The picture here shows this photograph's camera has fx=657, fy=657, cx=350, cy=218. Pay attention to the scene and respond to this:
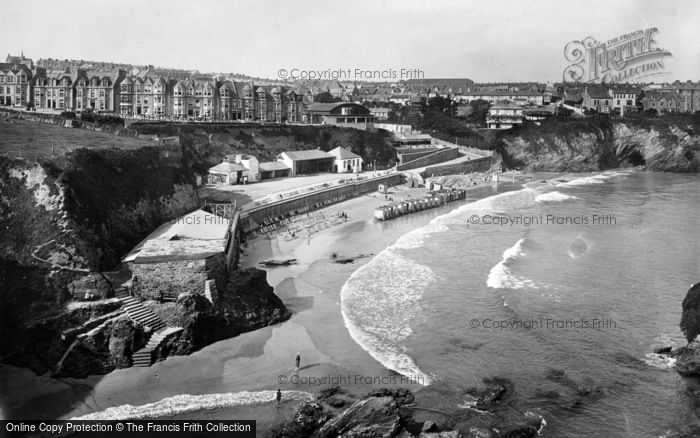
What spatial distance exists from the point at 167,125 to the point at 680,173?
64.3 metres

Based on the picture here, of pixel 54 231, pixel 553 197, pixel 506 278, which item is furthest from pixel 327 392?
pixel 553 197

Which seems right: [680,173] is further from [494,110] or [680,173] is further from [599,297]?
[599,297]

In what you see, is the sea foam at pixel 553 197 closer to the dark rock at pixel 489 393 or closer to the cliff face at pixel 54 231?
the cliff face at pixel 54 231

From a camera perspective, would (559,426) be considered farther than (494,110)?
No

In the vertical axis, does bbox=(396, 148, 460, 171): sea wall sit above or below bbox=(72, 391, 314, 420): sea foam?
above

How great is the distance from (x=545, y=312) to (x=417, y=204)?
2527cm

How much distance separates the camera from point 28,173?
24766 mm

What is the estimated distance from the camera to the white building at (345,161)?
62.9m

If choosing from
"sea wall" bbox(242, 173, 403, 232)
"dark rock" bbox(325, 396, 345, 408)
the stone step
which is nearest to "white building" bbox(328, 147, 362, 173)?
"sea wall" bbox(242, 173, 403, 232)

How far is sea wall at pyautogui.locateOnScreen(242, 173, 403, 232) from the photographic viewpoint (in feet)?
129

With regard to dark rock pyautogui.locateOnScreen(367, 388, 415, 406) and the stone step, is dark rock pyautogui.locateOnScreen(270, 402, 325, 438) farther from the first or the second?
the stone step

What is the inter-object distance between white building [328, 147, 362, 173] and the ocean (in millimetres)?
18156

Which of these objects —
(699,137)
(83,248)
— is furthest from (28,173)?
(699,137)

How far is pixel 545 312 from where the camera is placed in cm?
2611
